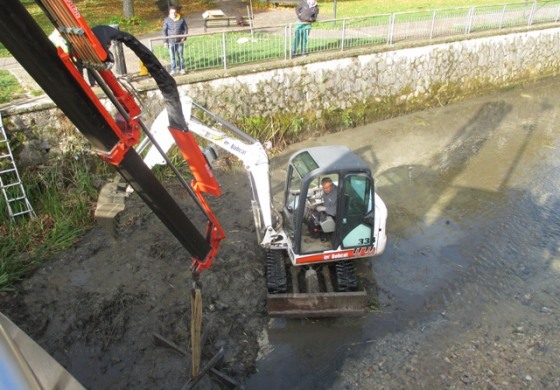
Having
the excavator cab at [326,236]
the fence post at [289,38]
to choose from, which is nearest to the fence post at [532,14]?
the fence post at [289,38]

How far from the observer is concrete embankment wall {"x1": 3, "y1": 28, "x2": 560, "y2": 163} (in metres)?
9.15

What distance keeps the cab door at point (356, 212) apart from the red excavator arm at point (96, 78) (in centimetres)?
280

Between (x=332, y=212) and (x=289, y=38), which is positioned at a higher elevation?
(x=289, y=38)

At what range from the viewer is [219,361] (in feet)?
18.0

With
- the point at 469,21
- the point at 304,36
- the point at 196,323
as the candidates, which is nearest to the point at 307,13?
the point at 304,36

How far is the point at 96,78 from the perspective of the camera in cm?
335

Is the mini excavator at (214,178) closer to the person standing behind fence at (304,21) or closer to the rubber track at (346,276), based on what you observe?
the rubber track at (346,276)

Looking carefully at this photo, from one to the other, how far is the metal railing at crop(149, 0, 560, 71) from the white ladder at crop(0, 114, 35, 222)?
13.3ft

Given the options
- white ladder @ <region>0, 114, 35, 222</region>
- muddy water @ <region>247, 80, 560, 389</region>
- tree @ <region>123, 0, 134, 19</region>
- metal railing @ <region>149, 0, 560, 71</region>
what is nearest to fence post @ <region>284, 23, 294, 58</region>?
metal railing @ <region>149, 0, 560, 71</region>

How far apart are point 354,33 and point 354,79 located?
1.82 m

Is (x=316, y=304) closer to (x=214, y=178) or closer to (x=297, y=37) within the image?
(x=214, y=178)

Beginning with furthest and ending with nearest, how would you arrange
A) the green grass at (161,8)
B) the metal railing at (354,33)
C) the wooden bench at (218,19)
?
the green grass at (161,8), the wooden bench at (218,19), the metal railing at (354,33)

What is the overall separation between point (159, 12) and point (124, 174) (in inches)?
750

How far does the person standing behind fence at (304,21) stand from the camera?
11.9 metres
